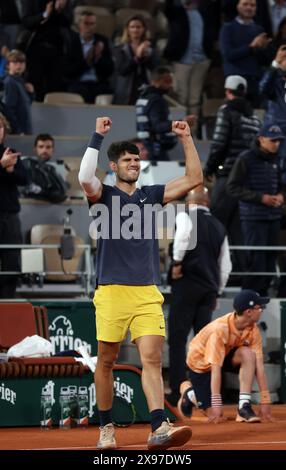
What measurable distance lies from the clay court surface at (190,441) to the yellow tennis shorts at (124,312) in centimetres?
88

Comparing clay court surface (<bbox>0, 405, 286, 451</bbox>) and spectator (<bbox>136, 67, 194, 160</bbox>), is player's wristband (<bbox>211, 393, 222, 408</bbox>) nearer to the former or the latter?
clay court surface (<bbox>0, 405, 286, 451</bbox>)

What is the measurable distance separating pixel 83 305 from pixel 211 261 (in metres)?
1.48

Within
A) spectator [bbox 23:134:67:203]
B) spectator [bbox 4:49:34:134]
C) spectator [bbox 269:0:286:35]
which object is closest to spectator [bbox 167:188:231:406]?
spectator [bbox 23:134:67:203]

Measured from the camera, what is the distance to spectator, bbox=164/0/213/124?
2028 centimetres

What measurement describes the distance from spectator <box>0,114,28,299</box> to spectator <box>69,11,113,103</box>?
4.81 metres

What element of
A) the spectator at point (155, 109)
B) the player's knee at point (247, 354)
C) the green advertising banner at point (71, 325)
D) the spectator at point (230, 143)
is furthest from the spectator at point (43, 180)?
the player's knee at point (247, 354)

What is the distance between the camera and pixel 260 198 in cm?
1532

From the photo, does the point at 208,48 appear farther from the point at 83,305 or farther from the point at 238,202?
the point at 83,305

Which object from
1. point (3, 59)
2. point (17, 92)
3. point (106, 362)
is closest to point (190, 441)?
point (106, 362)

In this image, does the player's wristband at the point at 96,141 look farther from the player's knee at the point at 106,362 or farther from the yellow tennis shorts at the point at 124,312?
the player's knee at the point at 106,362

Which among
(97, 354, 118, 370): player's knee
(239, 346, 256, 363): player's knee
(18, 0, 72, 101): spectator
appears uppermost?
(18, 0, 72, 101): spectator

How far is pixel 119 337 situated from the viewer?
987cm

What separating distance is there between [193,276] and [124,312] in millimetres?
4072

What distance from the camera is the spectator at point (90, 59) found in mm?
19484
